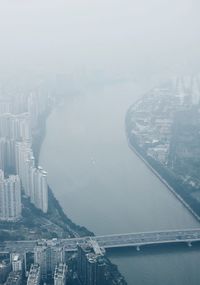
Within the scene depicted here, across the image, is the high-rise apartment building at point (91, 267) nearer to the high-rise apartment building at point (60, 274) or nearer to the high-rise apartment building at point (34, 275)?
the high-rise apartment building at point (60, 274)

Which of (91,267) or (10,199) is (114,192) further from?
(91,267)

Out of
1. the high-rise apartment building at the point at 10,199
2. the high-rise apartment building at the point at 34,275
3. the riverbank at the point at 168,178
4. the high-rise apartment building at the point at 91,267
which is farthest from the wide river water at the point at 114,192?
the high-rise apartment building at the point at 34,275

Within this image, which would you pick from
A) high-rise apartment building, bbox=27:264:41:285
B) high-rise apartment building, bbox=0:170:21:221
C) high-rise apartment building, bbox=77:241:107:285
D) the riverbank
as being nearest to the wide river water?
the riverbank

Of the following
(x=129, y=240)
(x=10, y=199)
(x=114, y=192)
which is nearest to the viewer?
(x=129, y=240)

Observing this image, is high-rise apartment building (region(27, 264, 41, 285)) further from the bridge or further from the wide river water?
the wide river water

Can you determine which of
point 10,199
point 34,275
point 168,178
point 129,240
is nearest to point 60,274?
point 34,275
